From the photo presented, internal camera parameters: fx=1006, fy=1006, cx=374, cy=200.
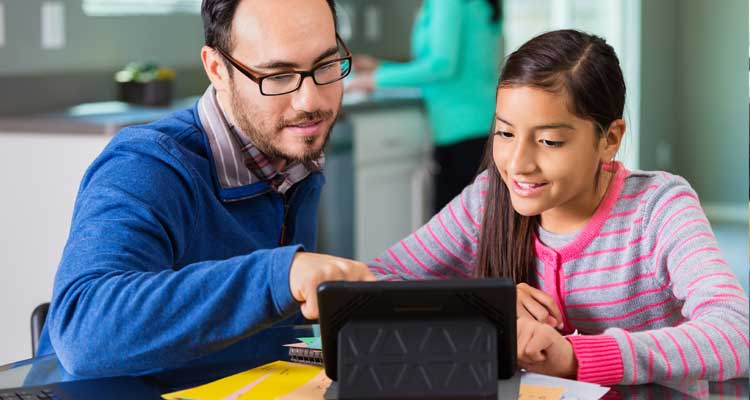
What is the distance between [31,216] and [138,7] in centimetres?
116

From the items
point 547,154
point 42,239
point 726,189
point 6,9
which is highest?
point 6,9

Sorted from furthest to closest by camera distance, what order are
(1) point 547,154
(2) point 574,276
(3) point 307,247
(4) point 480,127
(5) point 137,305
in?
(4) point 480,127
(3) point 307,247
(2) point 574,276
(1) point 547,154
(5) point 137,305

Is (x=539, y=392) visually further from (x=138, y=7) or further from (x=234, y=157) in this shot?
(x=138, y=7)

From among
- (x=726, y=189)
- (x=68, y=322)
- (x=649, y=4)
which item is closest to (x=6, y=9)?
(x=68, y=322)

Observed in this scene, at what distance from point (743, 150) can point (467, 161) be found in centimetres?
293

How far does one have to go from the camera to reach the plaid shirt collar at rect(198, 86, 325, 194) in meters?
1.49

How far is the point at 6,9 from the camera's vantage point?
295 cm

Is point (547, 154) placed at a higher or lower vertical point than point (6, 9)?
lower

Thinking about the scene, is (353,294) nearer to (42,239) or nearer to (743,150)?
(42,239)

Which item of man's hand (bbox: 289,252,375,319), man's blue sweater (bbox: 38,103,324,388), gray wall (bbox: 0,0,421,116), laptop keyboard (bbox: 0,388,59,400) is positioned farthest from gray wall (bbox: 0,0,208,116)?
man's hand (bbox: 289,252,375,319)

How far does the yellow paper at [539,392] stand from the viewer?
1.08 meters

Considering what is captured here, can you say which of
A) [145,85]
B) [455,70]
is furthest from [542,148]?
[455,70]

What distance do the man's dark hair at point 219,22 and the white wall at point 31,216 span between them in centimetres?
117

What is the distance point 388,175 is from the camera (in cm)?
400
